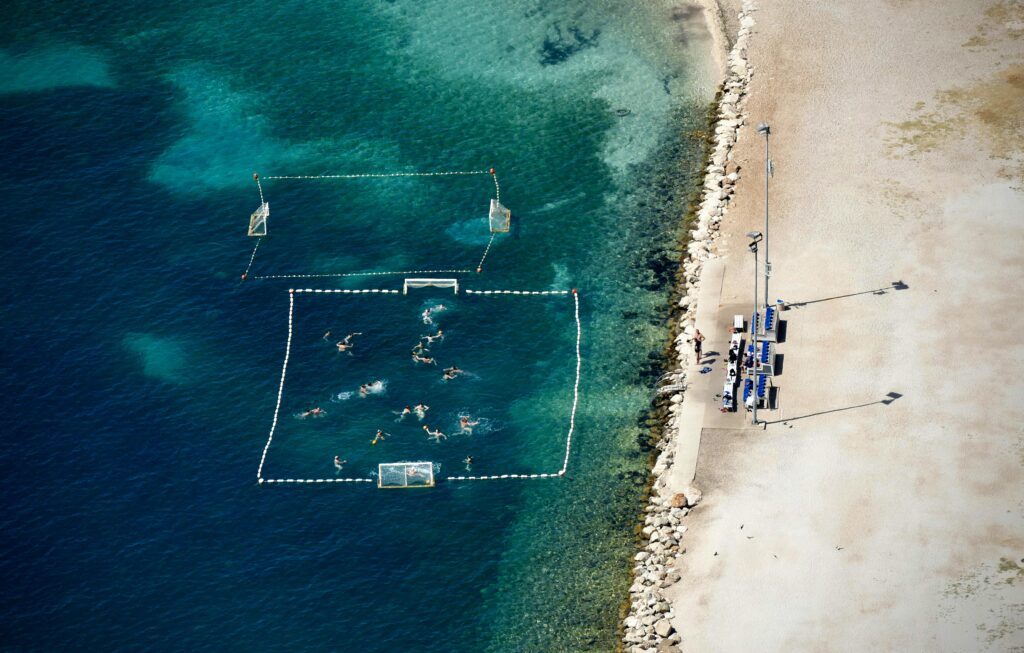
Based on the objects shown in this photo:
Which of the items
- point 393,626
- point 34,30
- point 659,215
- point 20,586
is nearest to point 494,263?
point 659,215

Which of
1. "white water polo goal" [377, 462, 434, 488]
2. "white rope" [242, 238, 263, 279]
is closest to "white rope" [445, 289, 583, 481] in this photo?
"white water polo goal" [377, 462, 434, 488]

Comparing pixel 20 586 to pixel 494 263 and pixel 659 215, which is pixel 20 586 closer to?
pixel 494 263

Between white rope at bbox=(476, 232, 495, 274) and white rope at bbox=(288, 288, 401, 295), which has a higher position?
white rope at bbox=(476, 232, 495, 274)

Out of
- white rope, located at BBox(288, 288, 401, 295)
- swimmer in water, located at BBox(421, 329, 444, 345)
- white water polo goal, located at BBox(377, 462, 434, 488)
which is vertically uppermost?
white rope, located at BBox(288, 288, 401, 295)

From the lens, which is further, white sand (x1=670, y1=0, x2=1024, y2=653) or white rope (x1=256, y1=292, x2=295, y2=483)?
white rope (x1=256, y1=292, x2=295, y2=483)

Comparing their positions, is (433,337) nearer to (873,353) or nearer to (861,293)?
(861,293)

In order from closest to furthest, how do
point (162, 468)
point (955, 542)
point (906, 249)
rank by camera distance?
point (955, 542)
point (162, 468)
point (906, 249)

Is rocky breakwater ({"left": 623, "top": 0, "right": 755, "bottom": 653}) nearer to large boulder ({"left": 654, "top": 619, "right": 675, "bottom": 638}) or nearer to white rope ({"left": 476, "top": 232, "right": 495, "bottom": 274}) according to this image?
large boulder ({"left": 654, "top": 619, "right": 675, "bottom": 638})

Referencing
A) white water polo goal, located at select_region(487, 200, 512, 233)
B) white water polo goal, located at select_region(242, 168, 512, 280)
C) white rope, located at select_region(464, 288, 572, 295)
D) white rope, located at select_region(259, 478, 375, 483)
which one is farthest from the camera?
white water polo goal, located at select_region(487, 200, 512, 233)
